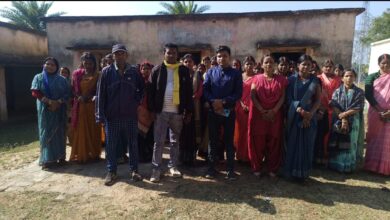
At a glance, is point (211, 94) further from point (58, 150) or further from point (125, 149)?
point (58, 150)

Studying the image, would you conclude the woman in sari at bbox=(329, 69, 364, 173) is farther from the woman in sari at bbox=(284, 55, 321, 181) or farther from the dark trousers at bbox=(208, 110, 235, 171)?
the dark trousers at bbox=(208, 110, 235, 171)

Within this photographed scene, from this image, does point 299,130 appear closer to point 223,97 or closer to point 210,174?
point 223,97

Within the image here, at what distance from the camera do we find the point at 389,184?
436cm

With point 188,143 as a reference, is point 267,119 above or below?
above

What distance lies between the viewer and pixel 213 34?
374 inches

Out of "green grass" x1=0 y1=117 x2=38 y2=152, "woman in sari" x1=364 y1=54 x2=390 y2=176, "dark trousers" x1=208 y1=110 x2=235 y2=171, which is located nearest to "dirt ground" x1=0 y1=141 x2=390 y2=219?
"woman in sari" x1=364 y1=54 x2=390 y2=176

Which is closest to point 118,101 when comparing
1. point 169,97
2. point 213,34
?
point 169,97

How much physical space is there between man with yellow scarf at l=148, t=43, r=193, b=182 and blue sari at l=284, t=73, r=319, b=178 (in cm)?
140

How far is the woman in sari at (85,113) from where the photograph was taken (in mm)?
4909

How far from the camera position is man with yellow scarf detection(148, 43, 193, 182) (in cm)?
412

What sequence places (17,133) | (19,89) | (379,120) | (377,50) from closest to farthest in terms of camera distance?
(379,120) < (17,133) < (19,89) < (377,50)

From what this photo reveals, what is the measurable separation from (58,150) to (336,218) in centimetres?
413

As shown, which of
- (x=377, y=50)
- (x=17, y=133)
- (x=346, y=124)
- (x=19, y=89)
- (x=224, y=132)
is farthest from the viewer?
(x=377, y=50)

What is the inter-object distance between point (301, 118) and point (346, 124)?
99cm
